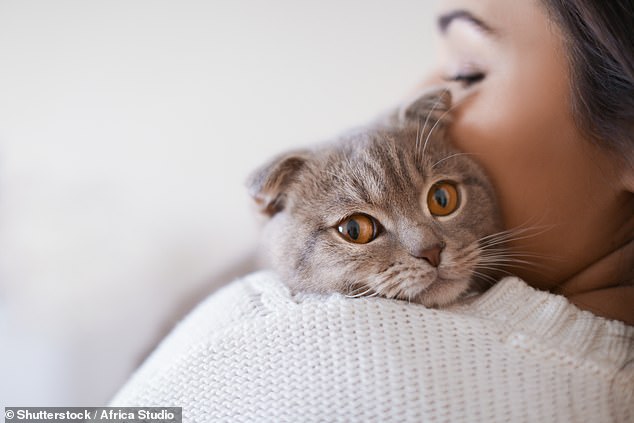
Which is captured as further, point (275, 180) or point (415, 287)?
point (275, 180)

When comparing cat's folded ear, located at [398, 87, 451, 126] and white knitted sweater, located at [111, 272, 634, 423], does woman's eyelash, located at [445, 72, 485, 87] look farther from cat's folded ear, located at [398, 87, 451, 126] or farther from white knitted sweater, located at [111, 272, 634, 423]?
white knitted sweater, located at [111, 272, 634, 423]

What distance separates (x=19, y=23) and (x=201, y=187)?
0.88 metres

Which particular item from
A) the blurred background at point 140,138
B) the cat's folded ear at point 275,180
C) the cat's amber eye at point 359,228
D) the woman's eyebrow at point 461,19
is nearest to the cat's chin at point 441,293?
the cat's amber eye at point 359,228

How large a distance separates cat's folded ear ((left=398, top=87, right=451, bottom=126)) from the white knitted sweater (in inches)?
19.9

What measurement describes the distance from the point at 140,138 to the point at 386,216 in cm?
134

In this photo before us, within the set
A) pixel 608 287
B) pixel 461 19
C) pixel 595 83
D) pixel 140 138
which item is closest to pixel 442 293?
pixel 608 287

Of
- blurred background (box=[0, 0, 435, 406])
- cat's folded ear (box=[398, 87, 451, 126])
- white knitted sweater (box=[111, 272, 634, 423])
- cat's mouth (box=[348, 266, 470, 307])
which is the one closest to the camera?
white knitted sweater (box=[111, 272, 634, 423])

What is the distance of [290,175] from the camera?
120cm

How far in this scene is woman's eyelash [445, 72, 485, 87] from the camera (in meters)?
1.20

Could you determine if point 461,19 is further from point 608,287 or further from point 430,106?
point 608,287

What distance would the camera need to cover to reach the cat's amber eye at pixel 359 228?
106cm

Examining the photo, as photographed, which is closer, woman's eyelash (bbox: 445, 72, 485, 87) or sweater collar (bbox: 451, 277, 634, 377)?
sweater collar (bbox: 451, 277, 634, 377)

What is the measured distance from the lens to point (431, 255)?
3.27 feet

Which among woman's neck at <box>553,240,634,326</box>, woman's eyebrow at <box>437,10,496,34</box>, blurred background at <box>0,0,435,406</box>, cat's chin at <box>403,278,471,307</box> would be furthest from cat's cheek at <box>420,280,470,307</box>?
blurred background at <box>0,0,435,406</box>
